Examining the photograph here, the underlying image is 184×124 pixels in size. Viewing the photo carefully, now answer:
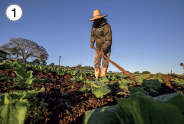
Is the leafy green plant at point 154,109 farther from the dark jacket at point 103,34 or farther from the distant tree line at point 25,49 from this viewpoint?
the distant tree line at point 25,49

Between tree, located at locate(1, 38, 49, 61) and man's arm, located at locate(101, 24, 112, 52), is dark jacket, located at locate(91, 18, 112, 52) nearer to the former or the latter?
man's arm, located at locate(101, 24, 112, 52)

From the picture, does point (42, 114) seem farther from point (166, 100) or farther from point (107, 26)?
point (107, 26)

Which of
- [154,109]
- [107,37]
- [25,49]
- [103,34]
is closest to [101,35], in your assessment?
[103,34]

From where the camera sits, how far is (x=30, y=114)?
3.94ft

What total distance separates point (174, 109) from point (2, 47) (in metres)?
46.2

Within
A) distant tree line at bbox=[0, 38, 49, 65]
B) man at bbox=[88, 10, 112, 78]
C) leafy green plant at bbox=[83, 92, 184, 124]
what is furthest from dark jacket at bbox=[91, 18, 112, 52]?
distant tree line at bbox=[0, 38, 49, 65]

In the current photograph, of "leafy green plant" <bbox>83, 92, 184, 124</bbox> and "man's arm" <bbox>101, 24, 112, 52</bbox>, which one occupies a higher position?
"man's arm" <bbox>101, 24, 112, 52</bbox>

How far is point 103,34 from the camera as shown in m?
5.38

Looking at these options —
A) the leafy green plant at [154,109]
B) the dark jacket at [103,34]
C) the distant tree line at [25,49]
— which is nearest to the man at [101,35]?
the dark jacket at [103,34]

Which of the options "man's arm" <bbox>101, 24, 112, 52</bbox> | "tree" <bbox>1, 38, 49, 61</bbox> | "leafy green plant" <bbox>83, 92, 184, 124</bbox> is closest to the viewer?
"leafy green plant" <bbox>83, 92, 184, 124</bbox>

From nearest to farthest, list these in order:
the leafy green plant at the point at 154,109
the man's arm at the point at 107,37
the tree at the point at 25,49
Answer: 1. the leafy green plant at the point at 154,109
2. the man's arm at the point at 107,37
3. the tree at the point at 25,49

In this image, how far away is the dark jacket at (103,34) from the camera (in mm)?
5195

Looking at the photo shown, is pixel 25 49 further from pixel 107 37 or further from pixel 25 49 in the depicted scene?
pixel 107 37

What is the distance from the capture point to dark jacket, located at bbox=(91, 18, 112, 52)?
205 inches
